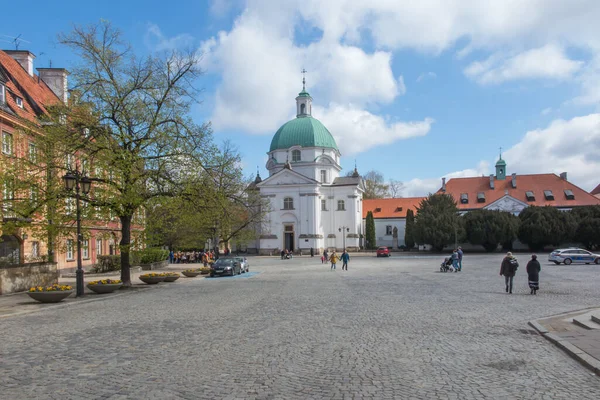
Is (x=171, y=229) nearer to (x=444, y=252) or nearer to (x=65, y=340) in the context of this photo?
(x=65, y=340)

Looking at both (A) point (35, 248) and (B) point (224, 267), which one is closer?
(A) point (35, 248)

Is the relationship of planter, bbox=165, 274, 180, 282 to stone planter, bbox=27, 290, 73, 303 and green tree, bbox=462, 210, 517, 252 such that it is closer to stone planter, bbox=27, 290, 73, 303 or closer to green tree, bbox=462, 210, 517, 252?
stone planter, bbox=27, 290, 73, 303

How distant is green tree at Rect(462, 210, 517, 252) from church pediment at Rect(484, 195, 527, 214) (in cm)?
1204

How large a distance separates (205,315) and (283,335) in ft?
A: 13.5

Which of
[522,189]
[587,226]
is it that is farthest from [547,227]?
[522,189]

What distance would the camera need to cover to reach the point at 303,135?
269ft

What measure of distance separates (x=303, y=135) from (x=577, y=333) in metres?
72.6

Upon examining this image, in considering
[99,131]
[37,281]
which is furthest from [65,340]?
[37,281]

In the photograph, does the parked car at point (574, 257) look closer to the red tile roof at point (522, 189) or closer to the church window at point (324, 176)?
the red tile roof at point (522, 189)

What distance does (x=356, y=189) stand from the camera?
7981cm

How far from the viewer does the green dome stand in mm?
81669

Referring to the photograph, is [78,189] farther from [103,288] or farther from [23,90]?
[23,90]

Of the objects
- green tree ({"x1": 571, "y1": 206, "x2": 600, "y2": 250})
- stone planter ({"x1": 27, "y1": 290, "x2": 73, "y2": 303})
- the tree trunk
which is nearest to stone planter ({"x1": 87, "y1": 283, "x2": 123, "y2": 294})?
the tree trunk

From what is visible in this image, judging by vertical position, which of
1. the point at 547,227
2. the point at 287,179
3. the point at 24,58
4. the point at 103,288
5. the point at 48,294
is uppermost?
the point at 24,58
